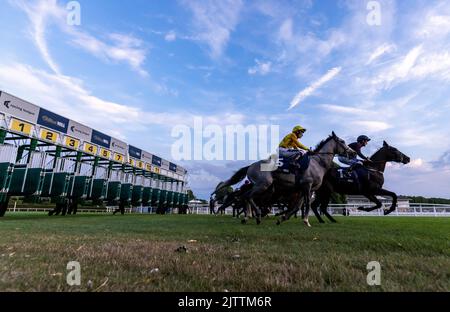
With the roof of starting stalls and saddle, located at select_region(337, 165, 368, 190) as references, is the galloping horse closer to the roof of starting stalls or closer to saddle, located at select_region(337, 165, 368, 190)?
saddle, located at select_region(337, 165, 368, 190)

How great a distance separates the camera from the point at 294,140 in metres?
8.77

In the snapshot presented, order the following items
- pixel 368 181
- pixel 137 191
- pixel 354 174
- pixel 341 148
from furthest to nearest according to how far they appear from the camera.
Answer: pixel 137 191 < pixel 354 174 < pixel 368 181 < pixel 341 148

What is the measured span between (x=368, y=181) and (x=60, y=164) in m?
16.9

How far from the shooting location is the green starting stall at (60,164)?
14102 millimetres

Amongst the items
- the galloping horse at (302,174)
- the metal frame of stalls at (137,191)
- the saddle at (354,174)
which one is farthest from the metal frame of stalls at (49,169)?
the saddle at (354,174)

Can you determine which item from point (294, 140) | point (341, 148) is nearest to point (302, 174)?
point (294, 140)

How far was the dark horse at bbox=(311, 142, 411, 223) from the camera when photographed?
32.0ft

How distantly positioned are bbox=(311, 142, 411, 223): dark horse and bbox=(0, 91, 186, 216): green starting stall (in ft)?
45.3

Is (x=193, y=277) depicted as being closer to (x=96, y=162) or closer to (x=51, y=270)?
(x=51, y=270)

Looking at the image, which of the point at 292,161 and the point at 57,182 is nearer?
the point at 292,161

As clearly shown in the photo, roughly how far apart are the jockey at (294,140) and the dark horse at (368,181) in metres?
2.15

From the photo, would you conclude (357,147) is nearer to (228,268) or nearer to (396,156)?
(396,156)

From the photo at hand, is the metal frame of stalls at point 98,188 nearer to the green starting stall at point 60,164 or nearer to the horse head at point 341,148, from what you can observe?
the green starting stall at point 60,164
